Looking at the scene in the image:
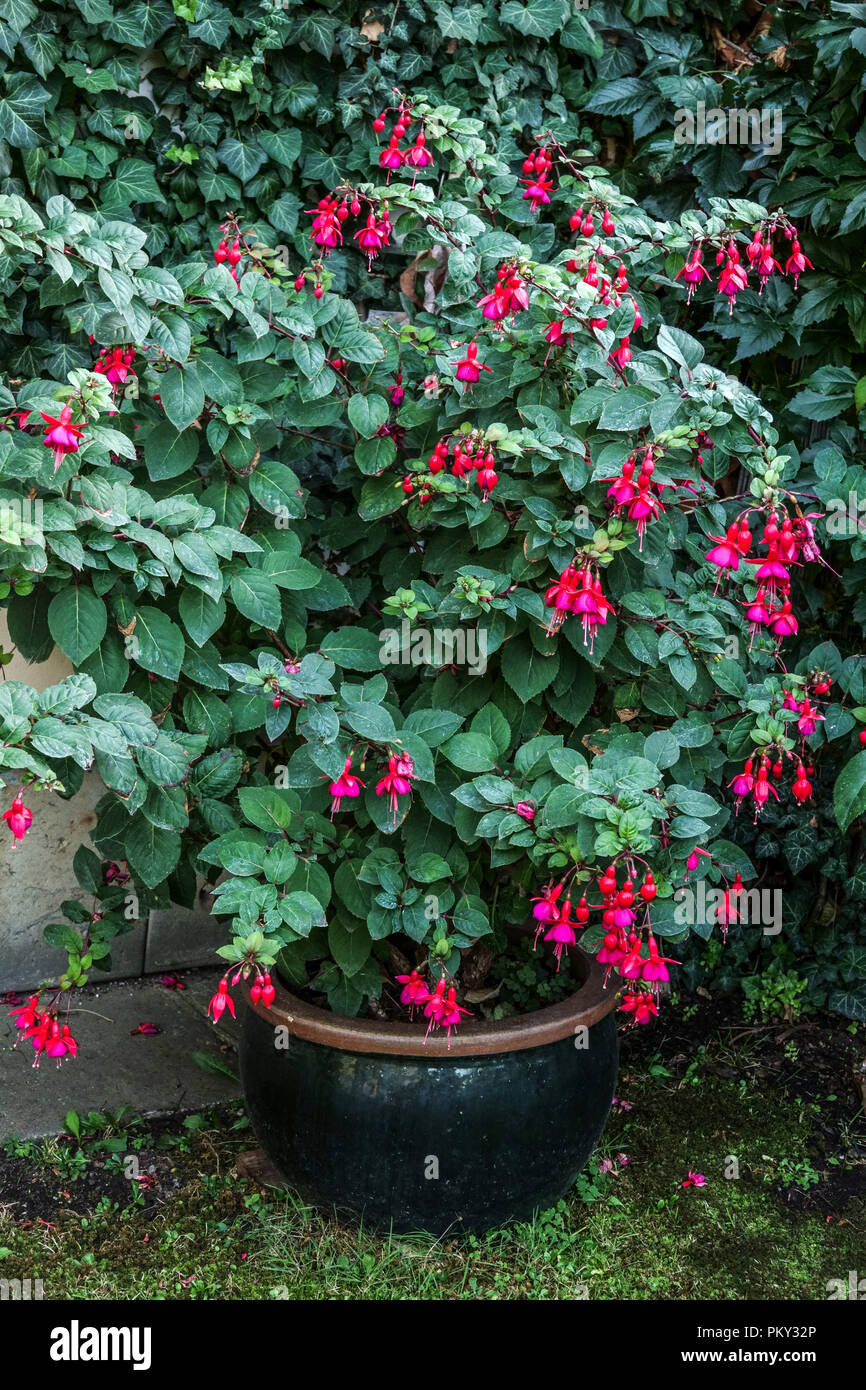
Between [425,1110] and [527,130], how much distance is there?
7.68 ft

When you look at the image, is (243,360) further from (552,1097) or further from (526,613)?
(552,1097)

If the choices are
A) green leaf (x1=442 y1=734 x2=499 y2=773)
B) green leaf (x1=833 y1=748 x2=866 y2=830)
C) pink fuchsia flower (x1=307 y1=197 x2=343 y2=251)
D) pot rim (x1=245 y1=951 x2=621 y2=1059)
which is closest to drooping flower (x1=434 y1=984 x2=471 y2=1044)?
pot rim (x1=245 y1=951 x2=621 y2=1059)

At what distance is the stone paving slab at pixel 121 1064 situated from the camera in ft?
9.06

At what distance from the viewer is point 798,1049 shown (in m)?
3.12

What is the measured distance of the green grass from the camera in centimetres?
224

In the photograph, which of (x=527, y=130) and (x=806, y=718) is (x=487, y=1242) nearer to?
(x=806, y=718)

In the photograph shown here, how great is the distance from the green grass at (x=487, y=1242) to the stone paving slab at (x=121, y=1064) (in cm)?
13

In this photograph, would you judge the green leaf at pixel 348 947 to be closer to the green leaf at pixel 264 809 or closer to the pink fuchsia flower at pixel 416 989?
the pink fuchsia flower at pixel 416 989

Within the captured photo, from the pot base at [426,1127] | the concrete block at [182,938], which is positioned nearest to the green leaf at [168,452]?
the pot base at [426,1127]

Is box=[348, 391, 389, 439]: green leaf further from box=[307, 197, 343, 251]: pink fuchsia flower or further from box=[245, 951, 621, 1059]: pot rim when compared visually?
box=[245, 951, 621, 1059]: pot rim

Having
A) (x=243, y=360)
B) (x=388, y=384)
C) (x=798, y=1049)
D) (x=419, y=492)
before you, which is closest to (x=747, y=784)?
(x=419, y=492)

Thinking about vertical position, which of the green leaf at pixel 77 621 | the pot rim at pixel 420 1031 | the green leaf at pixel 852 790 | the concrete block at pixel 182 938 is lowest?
the concrete block at pixel 182 938

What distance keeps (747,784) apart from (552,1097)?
72 centimetres

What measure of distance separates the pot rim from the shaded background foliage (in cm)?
104
